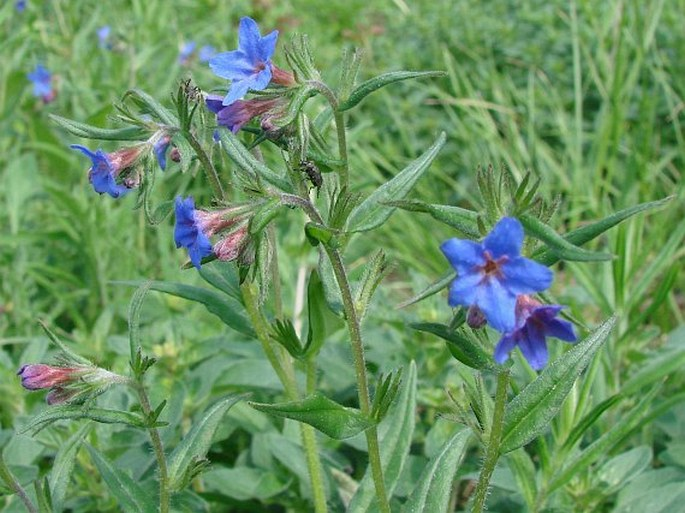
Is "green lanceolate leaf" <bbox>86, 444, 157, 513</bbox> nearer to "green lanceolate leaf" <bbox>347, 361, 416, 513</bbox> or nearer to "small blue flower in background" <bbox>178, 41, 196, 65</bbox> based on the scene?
"green lanceolate leaf" <bbox>347, 361, 416, 513</bbox>

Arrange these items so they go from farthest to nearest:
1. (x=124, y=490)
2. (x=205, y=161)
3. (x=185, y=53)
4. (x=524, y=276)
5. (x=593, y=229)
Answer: (x=185, y=53) < (x=124, y=490) < (x=205, y=161) < (x=593, y=229) < (x=524, y=276)

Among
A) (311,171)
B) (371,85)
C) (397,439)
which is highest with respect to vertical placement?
(371,85)

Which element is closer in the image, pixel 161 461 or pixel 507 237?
pixel 507 237

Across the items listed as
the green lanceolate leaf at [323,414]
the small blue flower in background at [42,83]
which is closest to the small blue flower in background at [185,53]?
the small blue flower in background at [42,83]

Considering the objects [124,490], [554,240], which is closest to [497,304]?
[554,240]

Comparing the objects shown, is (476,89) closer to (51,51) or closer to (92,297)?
(51,51)

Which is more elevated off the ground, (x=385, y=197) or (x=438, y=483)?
(x=385, y=197)

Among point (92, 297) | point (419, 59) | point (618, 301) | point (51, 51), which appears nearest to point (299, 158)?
point (618, 301)

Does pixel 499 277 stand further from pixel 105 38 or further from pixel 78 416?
pixel 105 38
